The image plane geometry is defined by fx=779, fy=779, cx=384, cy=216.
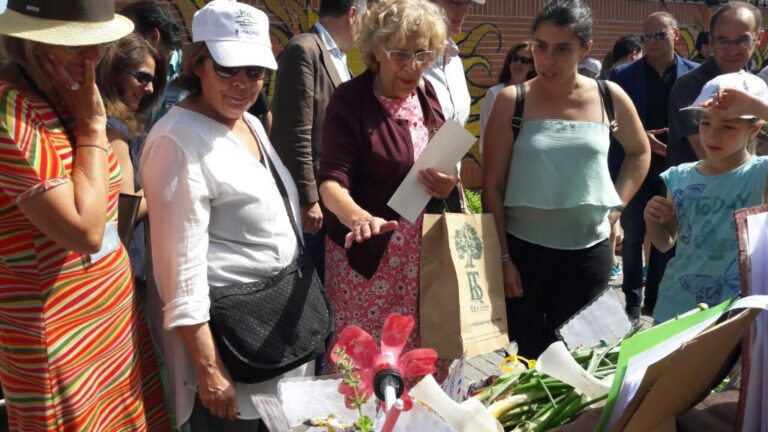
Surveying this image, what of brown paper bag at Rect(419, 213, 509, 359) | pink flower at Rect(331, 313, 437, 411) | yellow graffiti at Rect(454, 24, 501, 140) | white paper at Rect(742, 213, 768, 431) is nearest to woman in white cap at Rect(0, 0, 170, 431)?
pink flower at Rect(331, 313, 437, 411)

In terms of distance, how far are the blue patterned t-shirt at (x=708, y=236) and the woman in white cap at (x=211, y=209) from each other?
123 centimetres

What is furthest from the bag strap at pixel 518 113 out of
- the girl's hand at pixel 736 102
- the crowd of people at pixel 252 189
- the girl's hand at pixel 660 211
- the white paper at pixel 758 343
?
the white paper at pixel 758 343

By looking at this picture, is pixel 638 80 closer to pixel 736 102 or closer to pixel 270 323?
pixel 736 102

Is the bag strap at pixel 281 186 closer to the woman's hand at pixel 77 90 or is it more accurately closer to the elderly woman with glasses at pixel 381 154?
the elderly woman with glasses at pixel 381 154

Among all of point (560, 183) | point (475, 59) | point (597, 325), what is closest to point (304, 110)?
point (560, 183)

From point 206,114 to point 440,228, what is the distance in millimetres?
790

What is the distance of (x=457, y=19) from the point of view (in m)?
3.82

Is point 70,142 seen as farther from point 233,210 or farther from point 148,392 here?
point 148,392

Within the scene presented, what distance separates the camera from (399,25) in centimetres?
246

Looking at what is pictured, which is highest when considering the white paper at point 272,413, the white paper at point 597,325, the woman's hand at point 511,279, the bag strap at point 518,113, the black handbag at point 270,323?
the bag strap at point 518,113

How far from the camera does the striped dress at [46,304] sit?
169 cm

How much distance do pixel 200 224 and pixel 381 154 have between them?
28.8 inches

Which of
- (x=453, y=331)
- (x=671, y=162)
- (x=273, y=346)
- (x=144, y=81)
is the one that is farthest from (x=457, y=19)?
(x=273, y=346)

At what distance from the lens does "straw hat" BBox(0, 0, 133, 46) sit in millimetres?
1747
